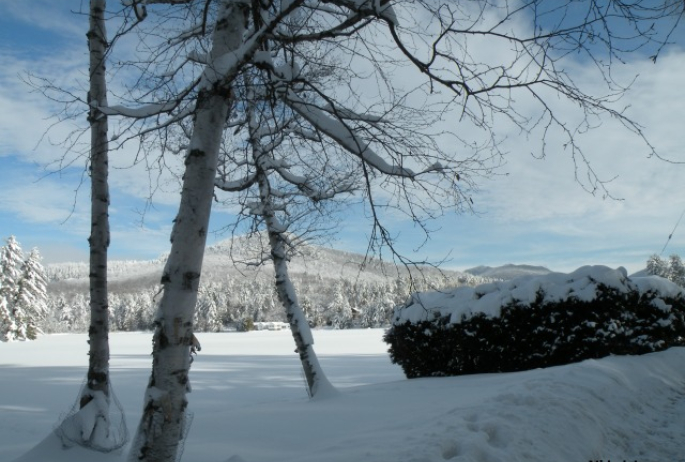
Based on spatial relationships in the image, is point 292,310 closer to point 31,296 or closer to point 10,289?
point 10,289

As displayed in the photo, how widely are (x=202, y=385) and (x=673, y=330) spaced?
10.5m

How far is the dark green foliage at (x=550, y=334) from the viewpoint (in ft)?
27.9

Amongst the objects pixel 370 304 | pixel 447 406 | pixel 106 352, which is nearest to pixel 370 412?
pixel 447 406

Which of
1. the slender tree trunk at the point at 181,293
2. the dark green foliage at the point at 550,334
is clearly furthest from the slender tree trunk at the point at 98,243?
the dark green foliage at the point at 550,334

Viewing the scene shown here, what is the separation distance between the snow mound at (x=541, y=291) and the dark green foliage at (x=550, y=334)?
0.11m

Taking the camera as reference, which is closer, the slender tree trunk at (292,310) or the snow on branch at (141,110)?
the snow on branch at (141,110)

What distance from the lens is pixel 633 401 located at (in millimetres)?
5840

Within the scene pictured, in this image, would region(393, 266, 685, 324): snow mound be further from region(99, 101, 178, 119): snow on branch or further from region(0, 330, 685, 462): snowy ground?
region(99, 101, 178, 119): snow on branch

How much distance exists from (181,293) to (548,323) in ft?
24.8

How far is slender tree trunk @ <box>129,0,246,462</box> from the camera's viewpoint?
2.89m

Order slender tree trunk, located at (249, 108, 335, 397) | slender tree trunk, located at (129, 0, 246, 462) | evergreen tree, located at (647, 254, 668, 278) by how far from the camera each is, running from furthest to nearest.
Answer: evergreen tree, located at (647, 254, 668, 278) < slender tree trunk, located at (249, 108, 335, 397) < slender tree trunk, located at (129, 0, 246, 462)

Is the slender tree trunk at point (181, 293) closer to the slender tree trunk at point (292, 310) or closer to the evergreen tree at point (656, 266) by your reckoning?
the slender tree trunk at point (292, 310)

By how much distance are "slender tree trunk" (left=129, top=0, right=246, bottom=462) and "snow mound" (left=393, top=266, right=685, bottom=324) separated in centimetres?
599

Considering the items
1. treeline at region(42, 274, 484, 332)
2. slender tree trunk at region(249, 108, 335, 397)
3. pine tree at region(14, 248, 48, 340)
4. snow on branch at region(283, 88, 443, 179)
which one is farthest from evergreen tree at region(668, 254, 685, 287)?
pine tree at region(14, 248, 48, 340)
